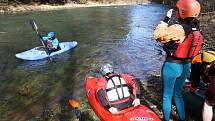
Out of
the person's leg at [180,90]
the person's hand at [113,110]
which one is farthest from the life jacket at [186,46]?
the person's hand at [113,110]

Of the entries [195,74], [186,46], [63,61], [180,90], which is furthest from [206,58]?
[63,61]

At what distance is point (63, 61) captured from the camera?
38.4ft

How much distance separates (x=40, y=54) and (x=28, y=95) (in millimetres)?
3950

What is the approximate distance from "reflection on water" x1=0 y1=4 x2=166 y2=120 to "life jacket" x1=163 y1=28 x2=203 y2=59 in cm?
271

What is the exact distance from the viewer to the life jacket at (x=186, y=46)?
453 cm

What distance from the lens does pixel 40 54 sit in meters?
11.9

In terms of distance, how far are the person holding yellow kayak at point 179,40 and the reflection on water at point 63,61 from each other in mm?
2475

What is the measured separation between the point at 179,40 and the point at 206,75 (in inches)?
43.1

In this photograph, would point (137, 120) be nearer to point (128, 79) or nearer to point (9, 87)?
point (128, 79)

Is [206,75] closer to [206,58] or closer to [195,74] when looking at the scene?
[206,58]

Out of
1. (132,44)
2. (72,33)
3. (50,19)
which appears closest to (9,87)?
(132,44)

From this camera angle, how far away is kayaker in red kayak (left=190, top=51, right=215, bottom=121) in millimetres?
4490

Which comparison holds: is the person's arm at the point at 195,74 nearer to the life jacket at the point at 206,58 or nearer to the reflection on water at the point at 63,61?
the life jacket at the point at 206,58

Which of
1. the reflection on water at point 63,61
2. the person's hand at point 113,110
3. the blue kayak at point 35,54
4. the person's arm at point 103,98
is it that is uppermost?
the person's arm at point 103,98
